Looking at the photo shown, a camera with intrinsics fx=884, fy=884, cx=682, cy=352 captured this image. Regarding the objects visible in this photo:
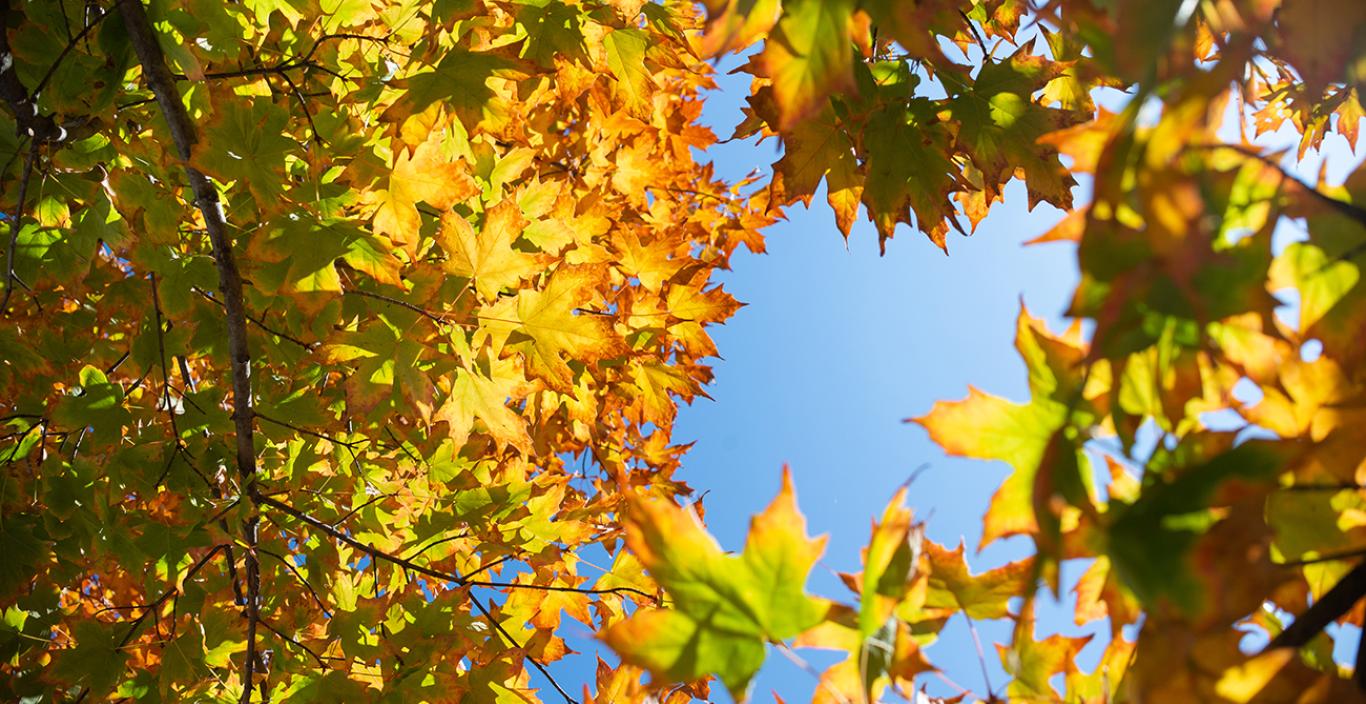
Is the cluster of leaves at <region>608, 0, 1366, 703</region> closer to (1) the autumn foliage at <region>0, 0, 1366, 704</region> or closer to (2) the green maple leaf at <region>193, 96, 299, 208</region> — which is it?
(1) the autumn foliage at <region>0, 0, 1366, 704</region>

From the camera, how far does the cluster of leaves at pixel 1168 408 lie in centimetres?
54

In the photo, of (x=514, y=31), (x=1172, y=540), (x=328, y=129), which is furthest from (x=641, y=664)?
(x=514, y=31)

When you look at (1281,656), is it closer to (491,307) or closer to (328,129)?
(491,307)

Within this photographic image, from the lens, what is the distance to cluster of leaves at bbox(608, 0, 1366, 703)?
539 mm

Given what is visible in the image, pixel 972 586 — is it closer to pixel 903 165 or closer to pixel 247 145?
pixel 903 165

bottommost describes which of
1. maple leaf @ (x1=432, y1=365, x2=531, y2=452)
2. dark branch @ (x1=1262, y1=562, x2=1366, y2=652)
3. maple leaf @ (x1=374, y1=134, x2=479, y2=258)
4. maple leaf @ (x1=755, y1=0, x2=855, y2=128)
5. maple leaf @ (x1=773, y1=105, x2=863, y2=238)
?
dark branch @ (x1=1262, y1=562, x2=1366, y2=652)

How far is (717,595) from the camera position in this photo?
0.77 meters

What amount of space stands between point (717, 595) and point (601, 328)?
3.50ft

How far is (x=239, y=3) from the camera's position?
2076 millimetres

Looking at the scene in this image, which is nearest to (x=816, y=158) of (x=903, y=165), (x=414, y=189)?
(x=903, y=165)

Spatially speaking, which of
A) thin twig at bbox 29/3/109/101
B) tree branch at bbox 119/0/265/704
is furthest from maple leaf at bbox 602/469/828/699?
thin twig at bbox 29/3/109/101

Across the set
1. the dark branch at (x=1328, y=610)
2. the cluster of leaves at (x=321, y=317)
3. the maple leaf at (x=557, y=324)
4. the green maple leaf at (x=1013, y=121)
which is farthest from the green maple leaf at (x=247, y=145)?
the dark branch at (x=1328, y=610)

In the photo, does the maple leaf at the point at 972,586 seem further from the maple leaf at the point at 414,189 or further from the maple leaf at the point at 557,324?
the maple leaf at the point at 414,189

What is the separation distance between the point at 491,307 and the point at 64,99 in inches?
43.9
